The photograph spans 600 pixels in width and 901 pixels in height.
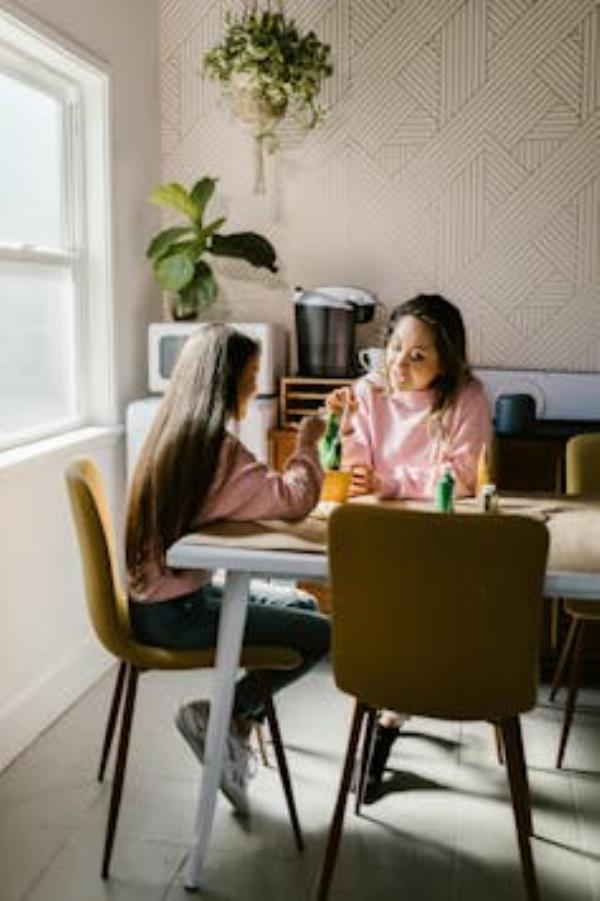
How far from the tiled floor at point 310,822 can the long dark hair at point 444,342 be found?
97 cm

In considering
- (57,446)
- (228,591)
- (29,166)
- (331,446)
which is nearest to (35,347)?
(57,446)

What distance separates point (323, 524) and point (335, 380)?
1526 mm

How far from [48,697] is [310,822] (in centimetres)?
97

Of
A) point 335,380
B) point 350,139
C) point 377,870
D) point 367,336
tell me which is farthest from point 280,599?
point 350,139

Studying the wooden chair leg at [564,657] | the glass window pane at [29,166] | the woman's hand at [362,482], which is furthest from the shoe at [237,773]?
the glass window pane at [29,166]

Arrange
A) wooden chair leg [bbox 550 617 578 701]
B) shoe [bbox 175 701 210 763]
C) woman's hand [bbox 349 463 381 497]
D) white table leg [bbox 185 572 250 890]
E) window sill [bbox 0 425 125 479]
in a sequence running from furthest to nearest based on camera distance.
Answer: wooden chair leg [bbox 550 617 578 701] → window sill [bbox 0 425 125 479] → woman's hand [bbox 349 463 381 497] → shoe [bbox 175 701 210 763] → white table leg [bbox 185 572 250 890]

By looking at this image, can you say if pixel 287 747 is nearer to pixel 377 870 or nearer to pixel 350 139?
pixel 377 870

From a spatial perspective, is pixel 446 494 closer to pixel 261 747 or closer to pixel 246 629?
pixel 246 629

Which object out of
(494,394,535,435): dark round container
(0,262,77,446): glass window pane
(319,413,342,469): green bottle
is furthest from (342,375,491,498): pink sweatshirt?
(0,262,77,446): glass window pane

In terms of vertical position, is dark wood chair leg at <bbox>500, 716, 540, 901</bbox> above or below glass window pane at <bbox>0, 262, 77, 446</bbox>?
below

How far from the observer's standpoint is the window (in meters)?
3.10

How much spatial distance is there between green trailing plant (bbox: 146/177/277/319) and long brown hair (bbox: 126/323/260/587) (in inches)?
57.0

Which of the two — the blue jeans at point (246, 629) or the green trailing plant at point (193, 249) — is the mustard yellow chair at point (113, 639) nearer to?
the blue jeans at point (246, 629)

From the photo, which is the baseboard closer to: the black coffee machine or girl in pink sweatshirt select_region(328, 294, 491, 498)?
girl in pink sweatshirt select_region(328, 294, 491, 498)
